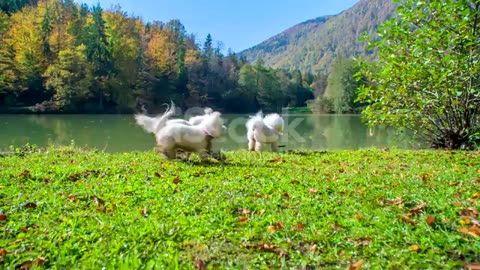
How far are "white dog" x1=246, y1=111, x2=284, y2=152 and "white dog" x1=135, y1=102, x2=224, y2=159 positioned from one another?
10.7 feet

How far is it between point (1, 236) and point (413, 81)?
9.29 meters

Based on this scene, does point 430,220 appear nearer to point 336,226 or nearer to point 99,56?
point 336,226

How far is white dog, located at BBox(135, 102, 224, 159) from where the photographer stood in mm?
7262

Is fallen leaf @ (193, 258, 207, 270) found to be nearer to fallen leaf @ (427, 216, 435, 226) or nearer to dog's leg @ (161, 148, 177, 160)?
fallen leaf @ (427, 216, 435, 226)

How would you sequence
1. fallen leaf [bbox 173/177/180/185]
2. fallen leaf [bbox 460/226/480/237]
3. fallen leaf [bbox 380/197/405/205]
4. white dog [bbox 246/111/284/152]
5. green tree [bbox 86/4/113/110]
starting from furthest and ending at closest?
1. green tree [bbox 86/4/113/110]
2. white dog [bbox 246/111/284/152]
3. fallen leaf [bbox 173/177/180/185]
4. fallen leaf [bbox 380/197/405/205]
5. fallen leaf [bbox 460/226/480/237]

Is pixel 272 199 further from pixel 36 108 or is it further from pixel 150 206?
pixel 36 108

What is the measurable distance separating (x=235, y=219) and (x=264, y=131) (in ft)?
24.2

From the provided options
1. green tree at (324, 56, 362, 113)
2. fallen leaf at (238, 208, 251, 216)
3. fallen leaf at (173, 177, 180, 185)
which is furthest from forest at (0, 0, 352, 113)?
fallen leaf at (238, 208, 251, 216)

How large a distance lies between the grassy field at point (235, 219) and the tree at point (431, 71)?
8.57ft

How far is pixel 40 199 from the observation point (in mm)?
4172

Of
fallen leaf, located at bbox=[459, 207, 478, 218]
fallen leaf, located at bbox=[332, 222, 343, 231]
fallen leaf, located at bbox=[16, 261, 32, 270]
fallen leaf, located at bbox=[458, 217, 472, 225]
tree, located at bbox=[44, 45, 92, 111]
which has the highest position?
tree, located at bbox=[44, 45, 92, 111]

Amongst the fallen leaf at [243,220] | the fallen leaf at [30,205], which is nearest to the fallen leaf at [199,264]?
the fallen leaf at [243,220]

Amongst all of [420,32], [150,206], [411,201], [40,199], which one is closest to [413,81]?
[420,32]

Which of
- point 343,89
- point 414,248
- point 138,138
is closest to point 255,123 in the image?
point 414,248
